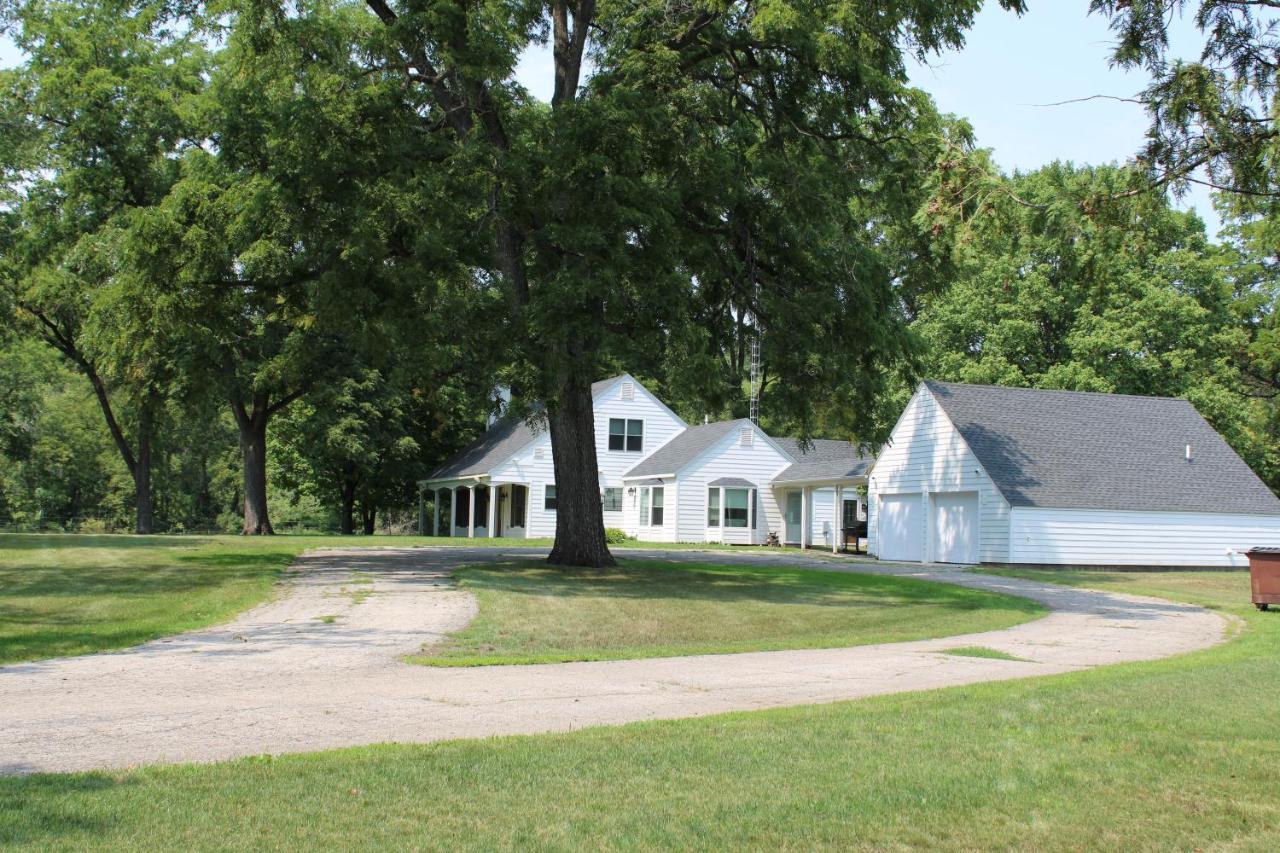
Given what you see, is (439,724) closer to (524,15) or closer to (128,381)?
(524,15)

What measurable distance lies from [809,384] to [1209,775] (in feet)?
49.4

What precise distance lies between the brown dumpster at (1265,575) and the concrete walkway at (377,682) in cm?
275

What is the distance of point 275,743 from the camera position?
→ 7.20 m

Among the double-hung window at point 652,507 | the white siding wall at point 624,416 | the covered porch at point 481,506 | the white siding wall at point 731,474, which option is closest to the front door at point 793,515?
the white siding wall at point 731,474

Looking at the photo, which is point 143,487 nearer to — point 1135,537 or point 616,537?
point 616,537

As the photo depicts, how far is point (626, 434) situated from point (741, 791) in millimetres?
41724

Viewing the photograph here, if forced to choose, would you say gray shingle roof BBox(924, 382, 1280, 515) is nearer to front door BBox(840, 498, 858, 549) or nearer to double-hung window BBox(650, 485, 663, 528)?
front door BBox(840, 498, 858, 549)

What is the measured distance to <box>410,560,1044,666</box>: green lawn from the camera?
43.9 feet

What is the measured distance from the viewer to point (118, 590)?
17.5 meters

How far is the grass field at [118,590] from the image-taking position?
12.7m

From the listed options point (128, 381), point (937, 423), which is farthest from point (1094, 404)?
point (128, 381)

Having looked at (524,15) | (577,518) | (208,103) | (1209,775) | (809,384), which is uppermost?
(524,15)

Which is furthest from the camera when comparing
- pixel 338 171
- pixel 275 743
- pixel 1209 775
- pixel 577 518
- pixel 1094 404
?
pixel 1094 404

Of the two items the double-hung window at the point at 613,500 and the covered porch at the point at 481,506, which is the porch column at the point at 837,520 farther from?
the covered porch at the point at 481,506
